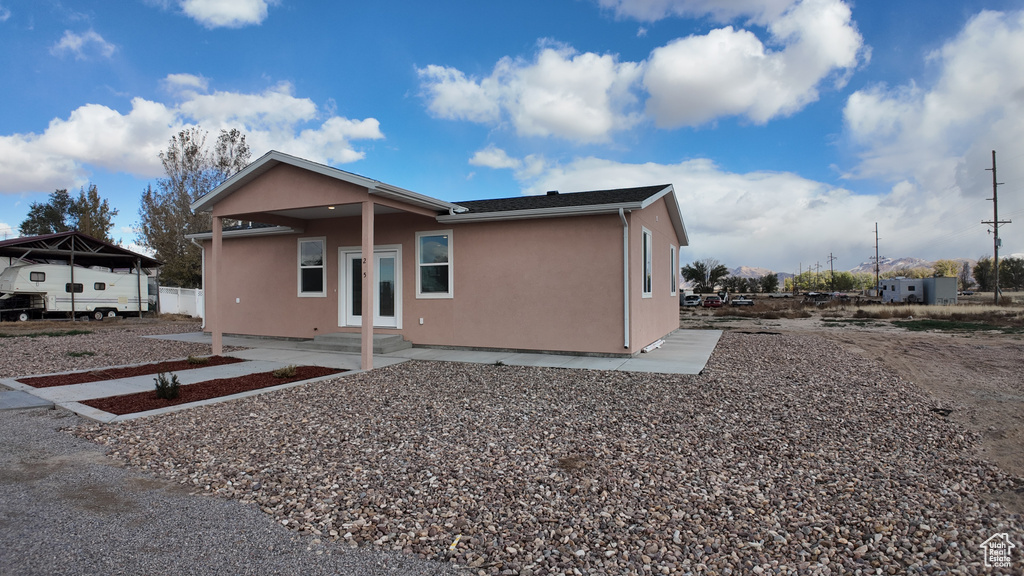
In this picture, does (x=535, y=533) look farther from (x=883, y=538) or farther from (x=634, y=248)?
(x=634, y=248)

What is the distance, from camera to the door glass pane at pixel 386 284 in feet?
36.9

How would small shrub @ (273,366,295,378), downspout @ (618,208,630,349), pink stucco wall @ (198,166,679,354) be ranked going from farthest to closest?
pink stucco wall @ (198,166,679,354)
downspout @ (618,208,630,349)
small shrub @ (273,366,295,378)

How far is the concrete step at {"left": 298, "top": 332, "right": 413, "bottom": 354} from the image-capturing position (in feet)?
33.7

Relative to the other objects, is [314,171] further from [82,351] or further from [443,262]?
[82,351]

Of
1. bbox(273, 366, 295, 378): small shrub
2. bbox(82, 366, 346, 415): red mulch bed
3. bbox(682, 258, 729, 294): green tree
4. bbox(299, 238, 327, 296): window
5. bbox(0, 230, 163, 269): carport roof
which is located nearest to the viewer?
bbox(82, 366, 346, 415): red mulch bed

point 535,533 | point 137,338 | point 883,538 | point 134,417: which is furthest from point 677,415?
point 137,338

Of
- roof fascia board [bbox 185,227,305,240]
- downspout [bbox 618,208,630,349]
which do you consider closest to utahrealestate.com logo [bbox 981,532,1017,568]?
downspout [bbox 618,208,630,349]

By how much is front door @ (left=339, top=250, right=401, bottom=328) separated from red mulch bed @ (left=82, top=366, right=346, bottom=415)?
294 centimetres

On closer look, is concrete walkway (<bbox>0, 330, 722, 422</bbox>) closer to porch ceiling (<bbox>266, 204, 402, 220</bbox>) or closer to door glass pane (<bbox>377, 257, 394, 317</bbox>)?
door glass pane (<bbox>377, 257, 394, 317</bbox>)

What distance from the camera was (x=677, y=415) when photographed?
17.6ft

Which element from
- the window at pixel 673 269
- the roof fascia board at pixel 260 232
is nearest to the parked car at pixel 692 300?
the window at pixel 673 269

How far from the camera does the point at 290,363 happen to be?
30.0 feet

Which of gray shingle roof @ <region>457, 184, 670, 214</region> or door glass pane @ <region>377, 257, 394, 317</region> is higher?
gray shingle roof @ <region>457, 184, 670, 214</region>

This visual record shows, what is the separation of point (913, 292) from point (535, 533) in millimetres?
45565
